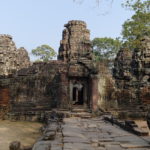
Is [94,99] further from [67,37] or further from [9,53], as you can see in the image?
[67,37]

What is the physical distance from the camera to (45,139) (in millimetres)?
5465

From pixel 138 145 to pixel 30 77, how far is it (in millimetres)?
12479

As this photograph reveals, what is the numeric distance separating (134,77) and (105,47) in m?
19.7

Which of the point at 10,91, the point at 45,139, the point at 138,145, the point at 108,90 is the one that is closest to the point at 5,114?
the point at 10,91

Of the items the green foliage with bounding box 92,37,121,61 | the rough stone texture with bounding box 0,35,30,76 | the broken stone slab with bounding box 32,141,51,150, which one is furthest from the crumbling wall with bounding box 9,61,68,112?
the green foliage with bounding box 92,37,121,61

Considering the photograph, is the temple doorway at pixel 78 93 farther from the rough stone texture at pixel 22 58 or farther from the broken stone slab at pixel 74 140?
the rough stone texture at pixel 22 58

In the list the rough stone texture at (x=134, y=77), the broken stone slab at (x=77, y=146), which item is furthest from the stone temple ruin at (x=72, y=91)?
the broken stone slab at (x=77, y=146)

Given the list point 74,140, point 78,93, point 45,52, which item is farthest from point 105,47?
point 74,140

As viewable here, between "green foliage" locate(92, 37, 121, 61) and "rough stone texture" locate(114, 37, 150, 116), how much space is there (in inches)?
550

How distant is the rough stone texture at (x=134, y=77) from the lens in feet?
50.6

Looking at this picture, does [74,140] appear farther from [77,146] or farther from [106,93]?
[106,93]

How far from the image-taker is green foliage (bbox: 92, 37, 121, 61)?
42.1 m

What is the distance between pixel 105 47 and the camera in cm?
4278

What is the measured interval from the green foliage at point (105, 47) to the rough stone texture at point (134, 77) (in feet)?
45.8
